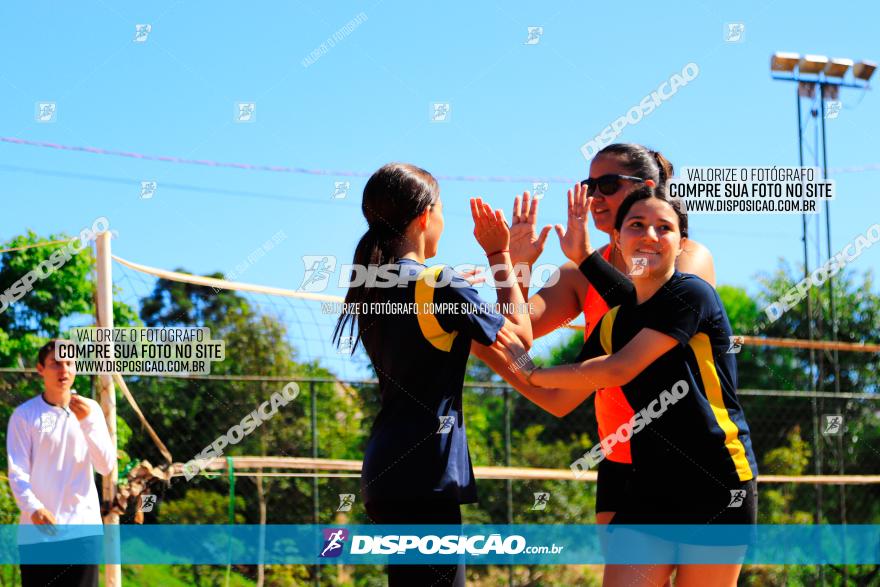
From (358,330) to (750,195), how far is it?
3436 mm

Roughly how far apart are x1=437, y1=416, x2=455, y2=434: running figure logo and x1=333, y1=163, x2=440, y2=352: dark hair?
39 centimetres

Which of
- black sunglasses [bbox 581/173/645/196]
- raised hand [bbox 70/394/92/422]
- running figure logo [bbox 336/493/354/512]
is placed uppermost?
black sunglasses [bbox 581/173/645/196]

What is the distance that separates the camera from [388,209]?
275 cm

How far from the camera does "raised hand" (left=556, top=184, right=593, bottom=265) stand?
281 cm

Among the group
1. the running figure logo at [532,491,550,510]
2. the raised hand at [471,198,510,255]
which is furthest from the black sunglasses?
the running figure logo at [532,491,550,510]

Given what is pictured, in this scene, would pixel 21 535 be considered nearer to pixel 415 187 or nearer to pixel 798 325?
pixel 415 187

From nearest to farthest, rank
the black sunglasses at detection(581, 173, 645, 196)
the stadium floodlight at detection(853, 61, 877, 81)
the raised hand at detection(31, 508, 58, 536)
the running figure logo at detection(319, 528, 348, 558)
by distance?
1. the black sunglasses at detection(581, 173, 645, 196)
2. the running figure logo at detection(319, 528, 348, 558)
3. the raised hand at detection(31, 508, 58, 536)
4. the stadium floodlight at detection(853, 61, 877, 81)

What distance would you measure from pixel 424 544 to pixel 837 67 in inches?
444

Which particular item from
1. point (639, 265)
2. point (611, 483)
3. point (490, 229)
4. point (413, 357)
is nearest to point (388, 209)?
point (490, 229)

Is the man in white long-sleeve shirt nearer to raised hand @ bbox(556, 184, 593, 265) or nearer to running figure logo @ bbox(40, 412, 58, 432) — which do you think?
running figure logo @ bbox(40, 412, 58, 432)

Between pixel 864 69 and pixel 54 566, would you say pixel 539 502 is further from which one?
pixel 864 69

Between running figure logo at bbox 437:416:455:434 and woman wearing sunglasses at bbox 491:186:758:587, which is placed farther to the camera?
running figure logo at bbox 437:416:455:434

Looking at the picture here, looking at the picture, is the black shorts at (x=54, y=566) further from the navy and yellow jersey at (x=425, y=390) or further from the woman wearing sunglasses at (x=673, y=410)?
the woman wearing sunglasses at (x=673, y=410)

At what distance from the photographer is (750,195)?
17.9ft
